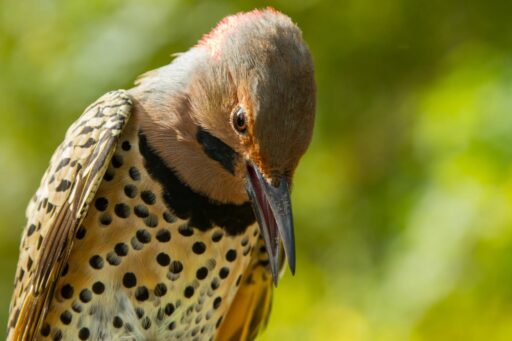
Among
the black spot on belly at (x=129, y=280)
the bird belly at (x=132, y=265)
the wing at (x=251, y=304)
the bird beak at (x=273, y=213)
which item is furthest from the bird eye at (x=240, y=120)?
the wing at (x=251, y=304)

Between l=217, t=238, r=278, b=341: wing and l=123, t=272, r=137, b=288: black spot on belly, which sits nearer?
l=123, t=272, r=137, b=288: black spot on belly

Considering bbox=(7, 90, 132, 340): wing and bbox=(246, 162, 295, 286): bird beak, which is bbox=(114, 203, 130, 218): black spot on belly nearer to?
bbox=(7, 90, 132, 340): wing

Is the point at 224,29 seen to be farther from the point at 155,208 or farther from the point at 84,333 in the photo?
the point at 84,333

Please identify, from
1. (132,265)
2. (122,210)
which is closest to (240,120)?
(122,210)

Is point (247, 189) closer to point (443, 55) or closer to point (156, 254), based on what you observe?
point (156, 254)

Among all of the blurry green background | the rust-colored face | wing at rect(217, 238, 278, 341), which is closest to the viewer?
the rust-colored face

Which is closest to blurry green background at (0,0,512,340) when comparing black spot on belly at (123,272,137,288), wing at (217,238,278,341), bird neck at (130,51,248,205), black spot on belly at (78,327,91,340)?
wing at (217,238,278,341)

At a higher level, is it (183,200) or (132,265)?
(183,200)
